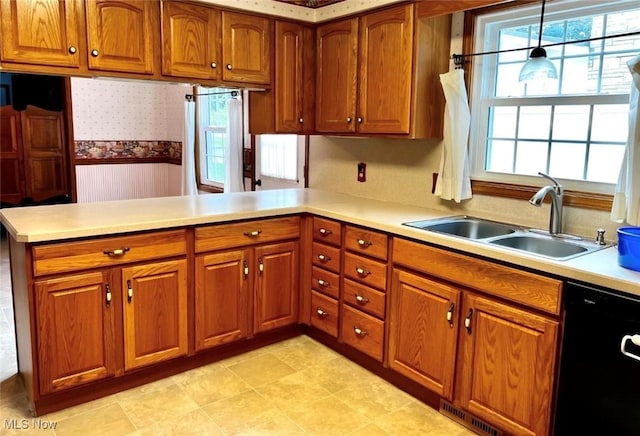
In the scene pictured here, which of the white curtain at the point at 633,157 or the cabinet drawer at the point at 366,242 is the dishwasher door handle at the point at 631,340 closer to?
the white curtain at the point at 633,157

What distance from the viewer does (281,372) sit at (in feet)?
9.25

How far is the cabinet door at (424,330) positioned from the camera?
2.31 meters

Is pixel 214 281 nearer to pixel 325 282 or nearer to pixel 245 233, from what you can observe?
pixel 245 233

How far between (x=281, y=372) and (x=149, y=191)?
4.67 meters

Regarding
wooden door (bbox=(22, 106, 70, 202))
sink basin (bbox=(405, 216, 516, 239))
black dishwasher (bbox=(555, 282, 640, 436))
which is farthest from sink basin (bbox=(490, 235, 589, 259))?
wooden door (bbox=(22, 106, 70, 202))

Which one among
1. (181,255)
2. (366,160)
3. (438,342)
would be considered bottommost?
(438,342)

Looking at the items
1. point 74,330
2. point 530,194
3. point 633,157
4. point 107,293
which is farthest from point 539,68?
point 74,330

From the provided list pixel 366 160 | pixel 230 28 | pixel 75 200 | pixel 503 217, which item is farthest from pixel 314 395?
pixel 75 200

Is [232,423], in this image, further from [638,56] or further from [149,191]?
[149,191]

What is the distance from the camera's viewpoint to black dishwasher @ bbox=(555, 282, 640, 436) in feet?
5.50

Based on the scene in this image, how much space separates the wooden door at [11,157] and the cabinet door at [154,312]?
14.5ft

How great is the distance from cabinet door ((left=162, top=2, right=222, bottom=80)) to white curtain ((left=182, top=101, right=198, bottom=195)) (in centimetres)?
278

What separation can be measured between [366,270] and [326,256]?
35cm

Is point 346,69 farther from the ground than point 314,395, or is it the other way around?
point 346,69
